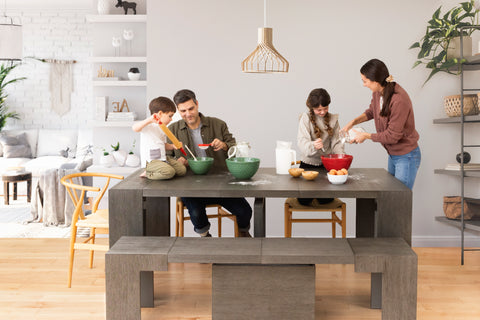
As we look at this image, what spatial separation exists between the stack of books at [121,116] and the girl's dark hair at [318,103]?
69.3 inches

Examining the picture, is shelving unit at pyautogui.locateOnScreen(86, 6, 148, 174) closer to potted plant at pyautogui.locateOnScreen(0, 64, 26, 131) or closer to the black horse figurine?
the black horse figurine

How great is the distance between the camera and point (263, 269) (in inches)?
104

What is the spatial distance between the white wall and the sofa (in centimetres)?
347

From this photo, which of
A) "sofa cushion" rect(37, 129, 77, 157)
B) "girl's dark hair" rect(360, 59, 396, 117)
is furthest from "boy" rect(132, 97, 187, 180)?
"sofa cushion" rect(37, 129, 77, 157)

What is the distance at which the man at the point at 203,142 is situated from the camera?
11.5 feet

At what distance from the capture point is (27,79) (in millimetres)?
8430

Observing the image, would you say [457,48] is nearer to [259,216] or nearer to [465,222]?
[465,222]

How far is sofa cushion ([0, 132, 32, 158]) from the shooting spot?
305 inches

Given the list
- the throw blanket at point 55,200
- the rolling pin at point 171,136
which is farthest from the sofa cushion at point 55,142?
the rolling pin at point 171,136

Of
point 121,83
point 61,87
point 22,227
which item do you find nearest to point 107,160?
point 121,83

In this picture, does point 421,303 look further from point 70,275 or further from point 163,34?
point 163,34

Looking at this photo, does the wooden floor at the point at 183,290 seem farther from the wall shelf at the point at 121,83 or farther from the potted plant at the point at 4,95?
the potted plant at the point at 4,95

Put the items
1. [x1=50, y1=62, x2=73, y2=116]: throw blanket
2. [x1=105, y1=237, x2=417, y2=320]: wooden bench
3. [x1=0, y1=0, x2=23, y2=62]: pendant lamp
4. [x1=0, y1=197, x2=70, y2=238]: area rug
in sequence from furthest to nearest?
[x1=50, y1=62, x2=73, y2=116]: throw blanket
[x1=0, y1=0, x2=23, y2=62]: pendant lamp
[x1=0, y1=197, x2=70, y2=238]: area rug
[x1=105, y1=237, x2=417, y2=320]: wooden bench

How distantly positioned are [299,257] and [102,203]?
2699 mm
